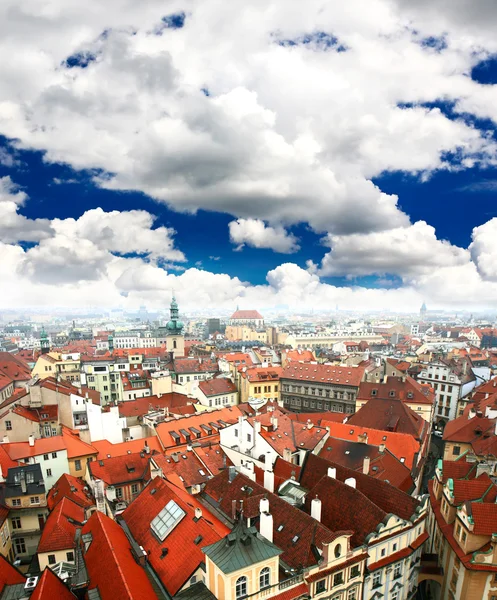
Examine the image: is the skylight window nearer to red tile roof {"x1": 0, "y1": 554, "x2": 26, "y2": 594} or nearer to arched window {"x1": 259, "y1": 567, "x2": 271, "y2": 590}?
arched window {"x1": 259, "y1": 567, "x2": 271, "y2": 590}

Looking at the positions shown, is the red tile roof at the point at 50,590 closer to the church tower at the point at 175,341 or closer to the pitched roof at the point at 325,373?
the pitched roof at the point at 325,373

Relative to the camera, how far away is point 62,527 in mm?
32406

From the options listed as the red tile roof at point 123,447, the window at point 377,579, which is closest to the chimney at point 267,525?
the window at point 377,579

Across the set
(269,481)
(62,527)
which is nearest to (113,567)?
(62,527)

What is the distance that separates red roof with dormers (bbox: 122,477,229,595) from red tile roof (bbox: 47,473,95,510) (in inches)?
312

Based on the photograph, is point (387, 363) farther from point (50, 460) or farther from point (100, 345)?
point (100, 345)

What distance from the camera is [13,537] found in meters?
38.0

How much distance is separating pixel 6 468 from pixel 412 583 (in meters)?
45.2

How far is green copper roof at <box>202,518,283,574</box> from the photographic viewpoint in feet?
72.0

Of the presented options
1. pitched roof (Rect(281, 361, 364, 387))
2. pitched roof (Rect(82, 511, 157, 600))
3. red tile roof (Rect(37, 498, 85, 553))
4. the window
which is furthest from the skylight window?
pitched roof (Rect(281, 361, 364, 387))

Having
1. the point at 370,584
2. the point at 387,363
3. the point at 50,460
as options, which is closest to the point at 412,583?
the point at 370,584

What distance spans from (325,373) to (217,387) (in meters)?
25.5

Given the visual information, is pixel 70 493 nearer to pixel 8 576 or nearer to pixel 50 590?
pixel 8 576

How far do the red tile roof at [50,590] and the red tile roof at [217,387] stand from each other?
58.7 m
